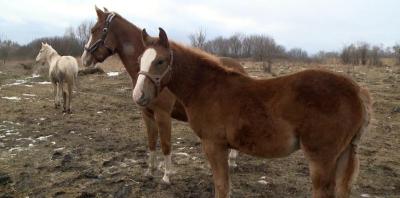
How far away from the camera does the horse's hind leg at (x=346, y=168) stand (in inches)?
147

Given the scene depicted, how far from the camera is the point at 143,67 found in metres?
3.82

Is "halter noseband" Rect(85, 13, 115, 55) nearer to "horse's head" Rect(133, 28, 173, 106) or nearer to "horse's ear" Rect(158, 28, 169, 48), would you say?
"horse's head" Rect(133, 28, 173, 106)

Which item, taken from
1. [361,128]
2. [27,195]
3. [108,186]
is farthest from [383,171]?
[27,195]

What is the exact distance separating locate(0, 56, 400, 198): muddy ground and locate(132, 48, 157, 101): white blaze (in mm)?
2012

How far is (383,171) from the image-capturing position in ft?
19.9

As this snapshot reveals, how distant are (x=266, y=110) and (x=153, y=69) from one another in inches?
44.4

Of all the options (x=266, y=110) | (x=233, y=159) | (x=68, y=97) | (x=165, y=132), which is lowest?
(x=233, y=159)

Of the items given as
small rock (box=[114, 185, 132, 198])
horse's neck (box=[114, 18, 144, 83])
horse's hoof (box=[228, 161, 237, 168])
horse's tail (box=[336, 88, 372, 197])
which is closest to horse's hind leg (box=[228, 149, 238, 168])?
horse's hoof (box=[228, 161, 237, 168])

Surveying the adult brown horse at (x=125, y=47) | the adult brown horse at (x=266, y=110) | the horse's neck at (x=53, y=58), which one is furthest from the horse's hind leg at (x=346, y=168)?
the horse's neck at (x=53, y=58)

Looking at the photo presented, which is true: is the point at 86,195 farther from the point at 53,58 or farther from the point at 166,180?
the point at 53,58

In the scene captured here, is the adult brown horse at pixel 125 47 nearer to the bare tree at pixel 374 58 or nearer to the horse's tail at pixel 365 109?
the horse's tail at pixel 365 109

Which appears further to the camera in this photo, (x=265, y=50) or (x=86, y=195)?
(x=265, y=50)

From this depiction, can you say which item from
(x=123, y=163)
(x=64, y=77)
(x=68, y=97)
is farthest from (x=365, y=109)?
(x=64, y=77)

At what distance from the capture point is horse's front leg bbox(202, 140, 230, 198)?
393 centimetres
